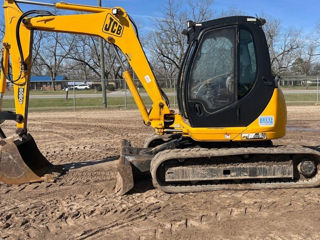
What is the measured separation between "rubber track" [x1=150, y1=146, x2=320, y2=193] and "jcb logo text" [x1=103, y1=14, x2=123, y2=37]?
215 cm

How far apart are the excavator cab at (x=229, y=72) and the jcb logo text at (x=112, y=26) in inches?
47.4

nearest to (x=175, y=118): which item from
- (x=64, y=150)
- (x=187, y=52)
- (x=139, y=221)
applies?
(x=187, y=52)

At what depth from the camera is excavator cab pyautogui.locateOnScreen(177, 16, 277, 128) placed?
4.40 metres

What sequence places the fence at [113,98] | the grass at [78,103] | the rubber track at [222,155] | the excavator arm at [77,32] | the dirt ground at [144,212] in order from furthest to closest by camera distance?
1. the grass at [78,103]
2. the fence at [113,98]
3. the excavator arm at [77,32]
4. the rubber track at [222,155]
5. the dirt ground at [144,212]

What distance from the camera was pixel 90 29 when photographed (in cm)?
483

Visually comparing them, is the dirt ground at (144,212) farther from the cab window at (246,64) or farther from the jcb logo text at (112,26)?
the jcb logo text at (112,26)

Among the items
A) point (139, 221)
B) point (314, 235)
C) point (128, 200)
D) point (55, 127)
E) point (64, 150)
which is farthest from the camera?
point (55, 127)

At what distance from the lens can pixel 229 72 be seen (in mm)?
4438

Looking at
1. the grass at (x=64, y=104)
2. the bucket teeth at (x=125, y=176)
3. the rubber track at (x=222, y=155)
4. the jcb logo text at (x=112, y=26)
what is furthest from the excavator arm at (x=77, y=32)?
the grass at (x=64, y=104)

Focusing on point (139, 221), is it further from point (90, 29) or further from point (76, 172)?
point (90, 29)

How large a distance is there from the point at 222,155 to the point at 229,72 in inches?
49.4

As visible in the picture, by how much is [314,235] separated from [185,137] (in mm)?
2482

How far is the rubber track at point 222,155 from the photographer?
4.26 meters

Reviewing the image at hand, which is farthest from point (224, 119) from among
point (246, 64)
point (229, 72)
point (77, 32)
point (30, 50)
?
point (30, 50)
